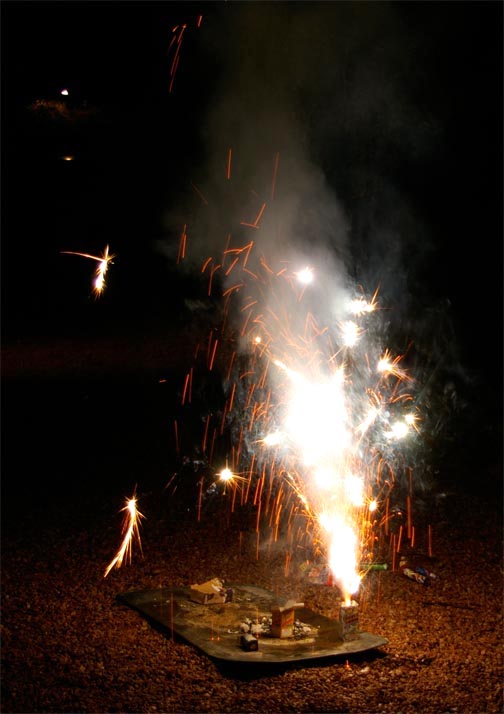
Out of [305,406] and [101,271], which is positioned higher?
[101,271]

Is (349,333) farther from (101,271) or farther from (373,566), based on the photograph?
(101,271)

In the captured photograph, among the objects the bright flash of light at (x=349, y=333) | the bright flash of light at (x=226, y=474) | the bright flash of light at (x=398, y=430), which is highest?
the bright flash of light at (x=349, y=333)

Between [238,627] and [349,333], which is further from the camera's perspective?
[349,333]

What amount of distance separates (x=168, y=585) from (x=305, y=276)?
496cm

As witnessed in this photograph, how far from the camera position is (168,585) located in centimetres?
662

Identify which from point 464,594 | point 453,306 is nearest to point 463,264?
point 453,306

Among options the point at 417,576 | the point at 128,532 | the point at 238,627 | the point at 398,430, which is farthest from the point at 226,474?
the point at 238,627

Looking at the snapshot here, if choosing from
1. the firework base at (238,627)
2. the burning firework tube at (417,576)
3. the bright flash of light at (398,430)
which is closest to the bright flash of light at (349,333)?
the bright flash of light at (398,430)

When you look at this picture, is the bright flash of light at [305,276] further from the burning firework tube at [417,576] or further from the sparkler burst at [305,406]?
the burning firework tube at [417,576]

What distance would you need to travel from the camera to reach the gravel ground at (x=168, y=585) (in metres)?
4.61

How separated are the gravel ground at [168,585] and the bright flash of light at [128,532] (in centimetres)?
9

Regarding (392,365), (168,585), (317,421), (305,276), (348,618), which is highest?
(305,276)

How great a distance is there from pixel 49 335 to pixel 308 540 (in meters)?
7.86

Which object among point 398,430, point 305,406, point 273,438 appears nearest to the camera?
point 305,406
